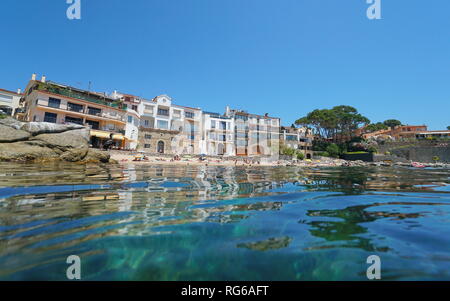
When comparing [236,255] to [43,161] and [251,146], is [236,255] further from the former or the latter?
[251,146]

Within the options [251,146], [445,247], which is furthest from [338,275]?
[251,146]

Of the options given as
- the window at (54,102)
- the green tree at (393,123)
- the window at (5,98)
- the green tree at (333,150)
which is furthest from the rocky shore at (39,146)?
the green tree at (393,123)

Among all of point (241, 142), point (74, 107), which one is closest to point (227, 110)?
point (241, 142)

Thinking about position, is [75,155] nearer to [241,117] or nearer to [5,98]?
[5,98]

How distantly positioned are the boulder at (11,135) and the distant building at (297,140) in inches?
1896

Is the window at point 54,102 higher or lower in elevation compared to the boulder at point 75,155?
higher

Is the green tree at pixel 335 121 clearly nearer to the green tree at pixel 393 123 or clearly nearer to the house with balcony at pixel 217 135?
the house with balcony at pixel 217 135

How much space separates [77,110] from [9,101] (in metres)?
20.6

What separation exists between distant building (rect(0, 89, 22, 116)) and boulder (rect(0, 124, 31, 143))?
33.1 metres

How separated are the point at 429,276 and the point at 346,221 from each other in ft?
4.45

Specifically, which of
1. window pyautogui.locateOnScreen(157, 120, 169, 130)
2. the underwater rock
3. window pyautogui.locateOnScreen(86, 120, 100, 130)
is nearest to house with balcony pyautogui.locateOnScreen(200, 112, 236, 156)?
window pyautogui.locateOnScreen(157, 120, 169, 130)

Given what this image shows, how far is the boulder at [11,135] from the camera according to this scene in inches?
542

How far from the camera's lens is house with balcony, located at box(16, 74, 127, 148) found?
88.8 feet

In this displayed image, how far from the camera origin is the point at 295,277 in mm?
1579
